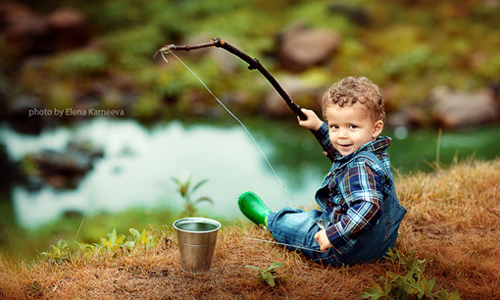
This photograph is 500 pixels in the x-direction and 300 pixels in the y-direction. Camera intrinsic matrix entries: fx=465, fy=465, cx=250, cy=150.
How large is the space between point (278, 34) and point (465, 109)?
18.6 ft

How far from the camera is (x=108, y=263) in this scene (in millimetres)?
2609

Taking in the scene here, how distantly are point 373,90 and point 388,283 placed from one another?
3.27 feet

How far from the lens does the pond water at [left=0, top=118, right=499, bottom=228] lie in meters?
6.14

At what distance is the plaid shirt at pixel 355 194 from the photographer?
2.31 m

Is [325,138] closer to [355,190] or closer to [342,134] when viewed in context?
[342,134]

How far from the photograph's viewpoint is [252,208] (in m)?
3.08

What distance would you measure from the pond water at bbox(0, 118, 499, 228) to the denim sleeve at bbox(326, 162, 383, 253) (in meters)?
2.92

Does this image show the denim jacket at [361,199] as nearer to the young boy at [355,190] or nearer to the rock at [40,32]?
the young boy at [355,190]

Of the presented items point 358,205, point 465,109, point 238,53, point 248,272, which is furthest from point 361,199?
point 465,109

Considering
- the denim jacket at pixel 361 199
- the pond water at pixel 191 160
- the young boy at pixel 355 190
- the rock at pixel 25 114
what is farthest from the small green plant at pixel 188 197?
the rock at pixel 25 114

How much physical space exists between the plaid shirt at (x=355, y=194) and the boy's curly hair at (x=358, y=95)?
0.17 m
